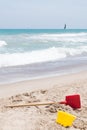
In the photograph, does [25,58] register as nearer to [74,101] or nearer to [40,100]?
[40,100]

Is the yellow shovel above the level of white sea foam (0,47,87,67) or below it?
above

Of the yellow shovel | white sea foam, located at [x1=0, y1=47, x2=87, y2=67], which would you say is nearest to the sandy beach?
the yellow shovel

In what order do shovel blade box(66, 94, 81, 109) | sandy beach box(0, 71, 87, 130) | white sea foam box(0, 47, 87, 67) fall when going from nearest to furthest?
sandy beach box(0, 71, 87, 130) → shovel blade box(66, 94, 81, 109) → white sea foam box(0, 47, 87, 67)

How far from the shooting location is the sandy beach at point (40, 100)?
467 centimetres

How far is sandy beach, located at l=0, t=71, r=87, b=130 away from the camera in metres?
4.67

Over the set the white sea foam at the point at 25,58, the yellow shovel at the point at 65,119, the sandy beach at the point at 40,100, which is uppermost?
the yellow shovel at the point at 65,119

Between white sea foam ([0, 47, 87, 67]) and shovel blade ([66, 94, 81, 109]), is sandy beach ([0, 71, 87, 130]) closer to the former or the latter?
shovel blade ([66, 94, 81, 109])

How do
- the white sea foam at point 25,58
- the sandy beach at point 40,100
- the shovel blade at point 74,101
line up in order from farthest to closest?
1. the white sea foam at point 25,58
2. the shovel blade at point 74,101
3. the sandy beach at point 40,100

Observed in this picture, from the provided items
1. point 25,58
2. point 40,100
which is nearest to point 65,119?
point 40,100

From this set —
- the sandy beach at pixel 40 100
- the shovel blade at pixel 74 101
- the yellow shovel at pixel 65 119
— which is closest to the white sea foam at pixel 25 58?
the sandy beach at pixel 40 100

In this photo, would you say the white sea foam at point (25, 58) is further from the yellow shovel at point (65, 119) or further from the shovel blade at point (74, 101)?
the yellow shovel at point (65, 119)

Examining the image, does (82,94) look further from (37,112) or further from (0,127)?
(0,127)

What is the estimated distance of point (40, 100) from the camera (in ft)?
19.6

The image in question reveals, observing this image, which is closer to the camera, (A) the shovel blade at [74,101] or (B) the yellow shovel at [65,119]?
(B) the yellow shovel at [65,119]
